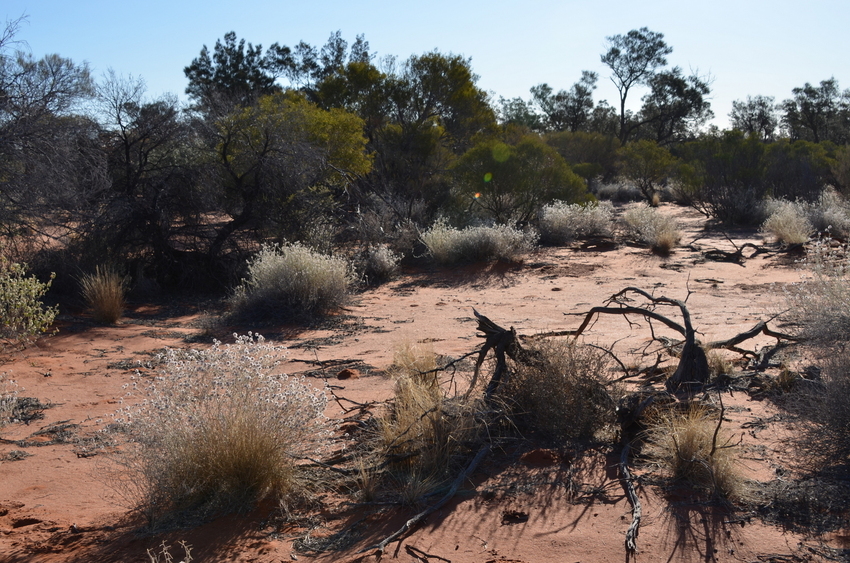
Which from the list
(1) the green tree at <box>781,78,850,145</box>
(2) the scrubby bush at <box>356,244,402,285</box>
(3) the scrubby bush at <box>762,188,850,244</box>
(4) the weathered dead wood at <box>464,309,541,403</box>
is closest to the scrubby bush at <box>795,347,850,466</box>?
(4) the weathered dead wood at <box>464,309,541,403</box>

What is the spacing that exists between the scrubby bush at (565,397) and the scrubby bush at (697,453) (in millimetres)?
389

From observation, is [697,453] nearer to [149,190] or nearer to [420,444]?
[420,444]

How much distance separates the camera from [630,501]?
328 centimetres

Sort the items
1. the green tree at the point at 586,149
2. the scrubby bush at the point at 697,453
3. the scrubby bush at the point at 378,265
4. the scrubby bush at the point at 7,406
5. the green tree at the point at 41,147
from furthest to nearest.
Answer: the green tree at the point at 586,149
the scrubby bush at the point at 378,265
the green tree at the point at 41,147
the scrubby bush at the point at 7,406
the scrubby bush at the point at 697,453

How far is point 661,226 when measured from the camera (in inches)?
594

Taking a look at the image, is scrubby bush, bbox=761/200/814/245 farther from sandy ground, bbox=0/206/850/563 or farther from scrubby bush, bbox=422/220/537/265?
sandy ground, bbox=0/206/850/563

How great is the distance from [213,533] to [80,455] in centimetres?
176

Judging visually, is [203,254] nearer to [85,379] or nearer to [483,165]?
[85,379]

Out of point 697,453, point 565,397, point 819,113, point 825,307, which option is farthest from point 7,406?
point 819,113

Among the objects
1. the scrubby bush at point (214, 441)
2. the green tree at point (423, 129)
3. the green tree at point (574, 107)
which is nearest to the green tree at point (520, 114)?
the green tree at point (574, 107)

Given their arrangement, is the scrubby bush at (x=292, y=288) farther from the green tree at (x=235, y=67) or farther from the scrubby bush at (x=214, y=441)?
the green tree at (x=235, y=67)

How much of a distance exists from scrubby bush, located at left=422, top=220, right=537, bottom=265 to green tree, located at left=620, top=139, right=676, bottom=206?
1396 centimetres

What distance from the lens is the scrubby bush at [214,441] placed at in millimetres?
3385

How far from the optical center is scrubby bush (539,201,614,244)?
15820 mm
